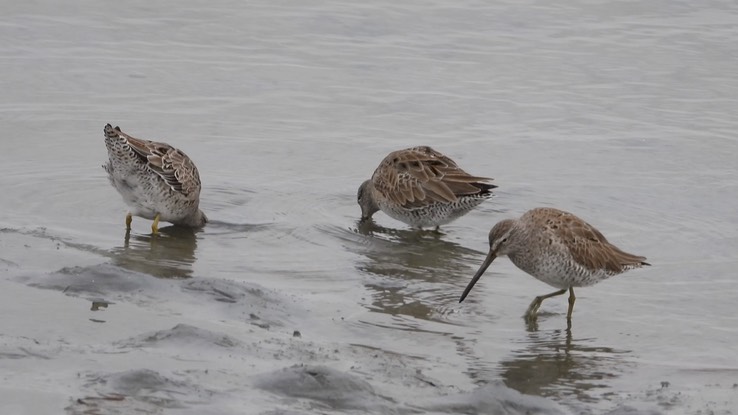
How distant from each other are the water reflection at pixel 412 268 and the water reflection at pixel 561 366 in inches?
26.5

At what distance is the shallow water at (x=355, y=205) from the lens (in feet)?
18.3

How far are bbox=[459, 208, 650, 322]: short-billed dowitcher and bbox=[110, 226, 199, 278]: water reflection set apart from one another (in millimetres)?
1868

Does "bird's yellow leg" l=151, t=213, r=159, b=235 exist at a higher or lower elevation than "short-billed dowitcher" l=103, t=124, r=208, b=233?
lower

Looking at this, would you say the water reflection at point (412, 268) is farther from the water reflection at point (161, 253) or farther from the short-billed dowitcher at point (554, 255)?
the water reflection at point (161, 253)

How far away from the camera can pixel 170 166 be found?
28.9 ft

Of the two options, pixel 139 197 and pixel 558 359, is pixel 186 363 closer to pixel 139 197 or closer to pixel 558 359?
pixel 558 359

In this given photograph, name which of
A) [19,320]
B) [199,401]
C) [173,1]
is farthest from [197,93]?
[199,401]

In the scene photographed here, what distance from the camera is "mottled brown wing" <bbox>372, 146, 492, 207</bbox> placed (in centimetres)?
916

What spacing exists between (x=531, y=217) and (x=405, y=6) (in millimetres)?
8266

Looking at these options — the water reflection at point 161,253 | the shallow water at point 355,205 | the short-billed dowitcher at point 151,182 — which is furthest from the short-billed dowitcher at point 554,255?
the short-billed dowitcher at point 151,182

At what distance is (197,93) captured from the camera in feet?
39.2

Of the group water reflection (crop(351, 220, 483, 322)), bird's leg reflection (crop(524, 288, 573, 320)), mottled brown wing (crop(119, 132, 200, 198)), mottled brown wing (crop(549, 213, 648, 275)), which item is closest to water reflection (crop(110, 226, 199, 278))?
mottled brown wing (crop(119, 132, 200, 198))

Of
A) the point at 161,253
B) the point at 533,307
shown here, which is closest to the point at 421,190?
the point at 161,253

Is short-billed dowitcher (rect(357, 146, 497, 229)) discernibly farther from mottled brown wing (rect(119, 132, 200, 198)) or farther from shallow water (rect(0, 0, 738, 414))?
mottled brown wing (rect(119, 132, 200, 198))
